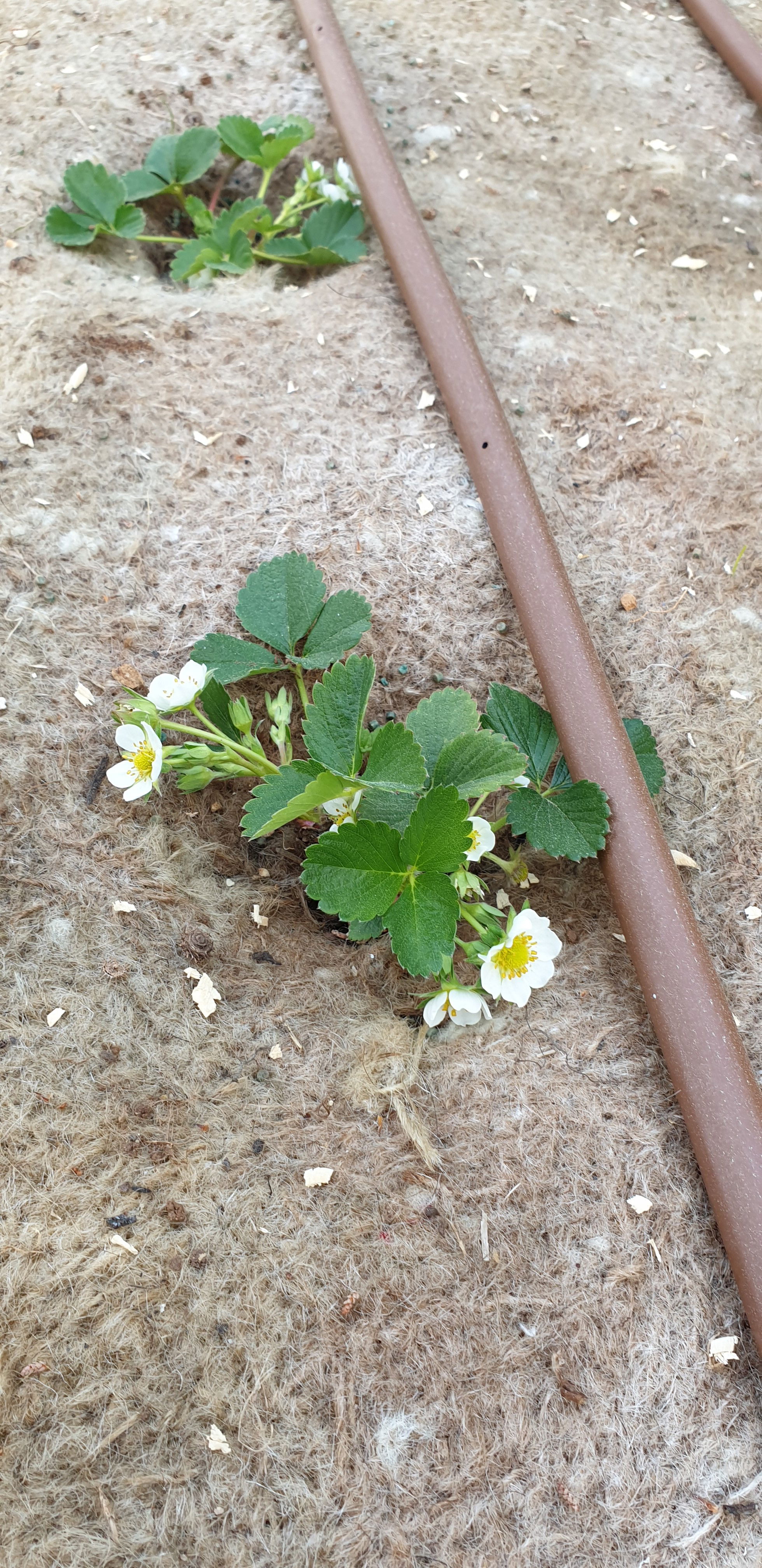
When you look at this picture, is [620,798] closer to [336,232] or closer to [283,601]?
[283,601]

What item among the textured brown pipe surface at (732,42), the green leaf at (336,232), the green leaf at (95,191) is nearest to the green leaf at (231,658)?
the green leaf at (336,232)

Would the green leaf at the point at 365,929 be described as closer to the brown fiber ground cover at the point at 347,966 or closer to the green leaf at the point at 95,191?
the brown fiber ground cover at the point at 347,966

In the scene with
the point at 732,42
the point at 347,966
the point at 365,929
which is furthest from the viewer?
the point at 732,42

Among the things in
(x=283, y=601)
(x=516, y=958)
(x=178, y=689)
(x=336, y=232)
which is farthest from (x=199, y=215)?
(x=516, y=958)

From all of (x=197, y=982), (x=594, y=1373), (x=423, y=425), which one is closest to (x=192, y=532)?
(x=423, y=425)

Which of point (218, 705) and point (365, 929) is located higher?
point (218, 705)

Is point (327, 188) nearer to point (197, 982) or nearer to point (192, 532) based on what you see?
point (192, 532)
